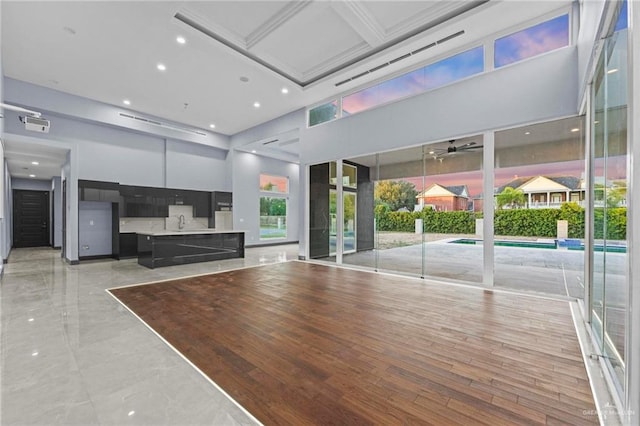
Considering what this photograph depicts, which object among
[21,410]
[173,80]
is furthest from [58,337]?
[173,80]

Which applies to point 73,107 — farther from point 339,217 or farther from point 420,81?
point 420,81

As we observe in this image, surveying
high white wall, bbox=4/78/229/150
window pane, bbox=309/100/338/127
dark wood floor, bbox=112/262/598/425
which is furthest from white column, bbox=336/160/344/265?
high white wall, bbox=4/78/229/150

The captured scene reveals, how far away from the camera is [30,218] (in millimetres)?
12047

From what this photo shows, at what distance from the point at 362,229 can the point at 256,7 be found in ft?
16.8

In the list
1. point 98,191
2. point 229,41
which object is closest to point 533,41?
point 229,41

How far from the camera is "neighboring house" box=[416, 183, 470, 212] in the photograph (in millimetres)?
5297

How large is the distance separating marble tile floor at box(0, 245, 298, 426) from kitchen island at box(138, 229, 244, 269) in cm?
272

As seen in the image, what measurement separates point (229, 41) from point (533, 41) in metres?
5.15

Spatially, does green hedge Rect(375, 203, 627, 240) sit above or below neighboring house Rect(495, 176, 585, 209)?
below

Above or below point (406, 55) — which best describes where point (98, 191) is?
below

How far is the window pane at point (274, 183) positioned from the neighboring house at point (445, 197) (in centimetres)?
759

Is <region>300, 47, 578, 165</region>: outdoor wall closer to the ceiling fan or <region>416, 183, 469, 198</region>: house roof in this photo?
the ceiling fan

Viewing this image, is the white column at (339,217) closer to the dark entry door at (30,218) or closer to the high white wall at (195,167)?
the high white wall at (195,167)

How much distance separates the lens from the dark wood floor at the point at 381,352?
1.76m
